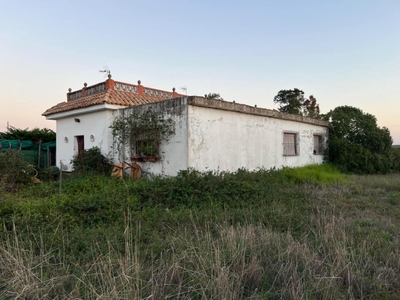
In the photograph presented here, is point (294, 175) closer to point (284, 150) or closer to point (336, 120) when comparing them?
point (284, 150)

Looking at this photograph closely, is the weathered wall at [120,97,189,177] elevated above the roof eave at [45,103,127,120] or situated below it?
below

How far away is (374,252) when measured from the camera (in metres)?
3.36

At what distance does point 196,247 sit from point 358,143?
1343cm

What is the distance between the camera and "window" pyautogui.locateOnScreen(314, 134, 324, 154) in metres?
13.9

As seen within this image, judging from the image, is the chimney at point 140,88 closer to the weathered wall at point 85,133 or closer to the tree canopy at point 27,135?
the weathered wall at point 85,133

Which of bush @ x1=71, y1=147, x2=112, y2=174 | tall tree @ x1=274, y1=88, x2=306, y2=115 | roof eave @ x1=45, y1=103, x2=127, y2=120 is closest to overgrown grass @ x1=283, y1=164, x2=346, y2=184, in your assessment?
bush @ x1=71, y1=147, x2=112, y2=174

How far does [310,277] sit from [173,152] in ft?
20.0

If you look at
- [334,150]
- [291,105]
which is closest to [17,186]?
[334,150]

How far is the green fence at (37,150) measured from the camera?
12734 millimetres

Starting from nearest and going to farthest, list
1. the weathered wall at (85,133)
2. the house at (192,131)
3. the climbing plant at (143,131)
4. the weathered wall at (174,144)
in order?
the weathered wall at (174,144) → the house at (192,131) → the climbing plant at (143,131) → the weathered wall at (85,133)

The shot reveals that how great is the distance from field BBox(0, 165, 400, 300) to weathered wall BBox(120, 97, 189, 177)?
64.5 inches

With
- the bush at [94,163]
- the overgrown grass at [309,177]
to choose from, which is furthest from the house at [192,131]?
the overgrown grass at [309,177]

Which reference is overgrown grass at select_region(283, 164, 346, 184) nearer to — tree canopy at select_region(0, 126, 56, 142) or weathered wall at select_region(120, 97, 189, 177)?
weathered wall at select_region(120, 97, 189, 177)

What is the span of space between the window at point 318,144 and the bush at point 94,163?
392 inches
